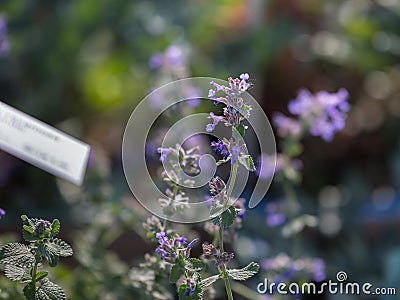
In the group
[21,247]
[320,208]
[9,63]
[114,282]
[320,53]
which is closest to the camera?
[21,247]

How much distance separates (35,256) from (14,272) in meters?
0.03

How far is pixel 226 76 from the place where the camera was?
61.9 inches

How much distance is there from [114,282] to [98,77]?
0.90m

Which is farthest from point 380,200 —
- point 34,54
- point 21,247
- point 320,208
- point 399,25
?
point 21,247

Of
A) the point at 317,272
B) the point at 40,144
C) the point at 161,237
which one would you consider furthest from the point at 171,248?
the point at 317,272

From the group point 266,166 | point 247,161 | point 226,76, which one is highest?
point 226,76

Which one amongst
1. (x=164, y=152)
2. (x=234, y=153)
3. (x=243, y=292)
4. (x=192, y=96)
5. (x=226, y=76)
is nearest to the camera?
(x=234, y=153)

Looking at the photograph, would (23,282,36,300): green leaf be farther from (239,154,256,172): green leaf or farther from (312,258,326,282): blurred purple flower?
(312,258,326,282): blurred purple flower

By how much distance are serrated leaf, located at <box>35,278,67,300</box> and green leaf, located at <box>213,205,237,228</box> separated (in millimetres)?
173

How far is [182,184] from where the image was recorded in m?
0.83

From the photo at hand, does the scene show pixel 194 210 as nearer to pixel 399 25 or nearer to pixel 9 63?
pixel 9 63

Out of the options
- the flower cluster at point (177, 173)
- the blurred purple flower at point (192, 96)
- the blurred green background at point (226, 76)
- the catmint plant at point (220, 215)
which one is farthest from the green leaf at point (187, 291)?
the blurred green background at point (226, 76)

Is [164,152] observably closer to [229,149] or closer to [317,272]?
[229,149]

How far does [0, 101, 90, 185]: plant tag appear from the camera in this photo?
894mm
